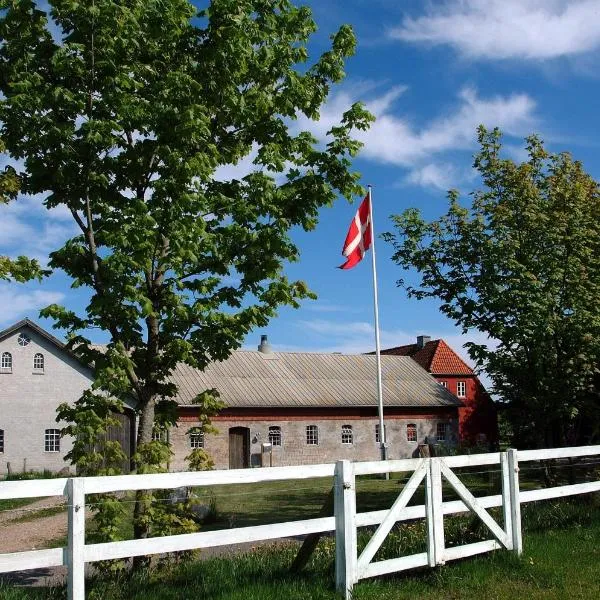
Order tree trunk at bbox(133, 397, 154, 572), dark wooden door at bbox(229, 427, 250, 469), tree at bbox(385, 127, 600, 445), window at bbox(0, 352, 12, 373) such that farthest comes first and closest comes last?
1. dark wooden door at bbox(229, 427, 250, 469)
2. window at bbox(0, 352, 12, 373)
3. tree at bbox(385, 127, 600, 445)
4. tree trunk at bbox(133, 397, 154, 572)

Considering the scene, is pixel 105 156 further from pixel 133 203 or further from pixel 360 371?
pixel 360 371

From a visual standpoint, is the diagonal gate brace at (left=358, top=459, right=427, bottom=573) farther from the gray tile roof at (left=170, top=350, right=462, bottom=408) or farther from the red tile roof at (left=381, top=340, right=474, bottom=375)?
the red tile roof at (left=381, top=340, right=474, bottom=375)

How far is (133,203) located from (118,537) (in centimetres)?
365

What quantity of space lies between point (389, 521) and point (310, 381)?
107 feet

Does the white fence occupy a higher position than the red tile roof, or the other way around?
the red tile roof

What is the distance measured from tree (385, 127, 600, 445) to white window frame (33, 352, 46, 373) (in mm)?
21710

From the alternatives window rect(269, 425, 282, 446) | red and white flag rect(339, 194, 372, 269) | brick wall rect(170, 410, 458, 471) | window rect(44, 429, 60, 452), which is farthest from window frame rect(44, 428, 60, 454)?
red and white flag rect(339, 194, 372, 269)

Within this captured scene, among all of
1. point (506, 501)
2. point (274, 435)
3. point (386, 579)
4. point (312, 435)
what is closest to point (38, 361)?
point (274, 435)

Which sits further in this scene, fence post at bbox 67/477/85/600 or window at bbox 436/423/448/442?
window at bbox 436/423/448/442

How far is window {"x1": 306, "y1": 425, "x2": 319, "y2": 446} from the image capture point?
38.0 meters

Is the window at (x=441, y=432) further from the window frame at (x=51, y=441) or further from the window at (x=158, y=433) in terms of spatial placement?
the window at (x=158, y=433)

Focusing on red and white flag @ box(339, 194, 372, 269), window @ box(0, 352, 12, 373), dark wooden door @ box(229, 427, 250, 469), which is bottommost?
dark wooden door @ box(229, 427, 250, 469)

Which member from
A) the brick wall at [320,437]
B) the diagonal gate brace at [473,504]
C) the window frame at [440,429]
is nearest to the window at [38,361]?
the brick wall at [320,437]

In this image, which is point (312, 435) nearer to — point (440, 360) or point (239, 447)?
point (239, 447)
